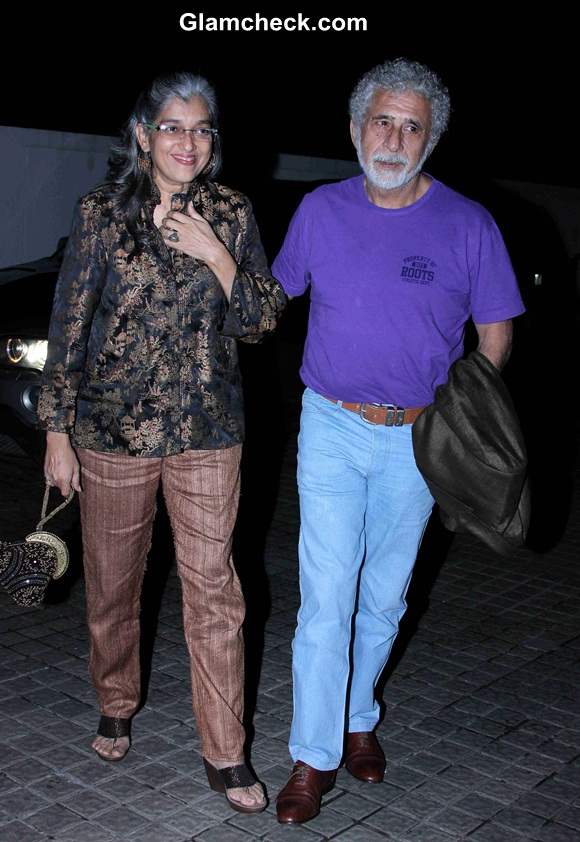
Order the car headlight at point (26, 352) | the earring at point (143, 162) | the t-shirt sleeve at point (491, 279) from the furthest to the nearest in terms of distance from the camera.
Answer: the car headlight at point (26, 352) → the t-shirt sleeve at point (491, 279) → the earring at point (143, 162)

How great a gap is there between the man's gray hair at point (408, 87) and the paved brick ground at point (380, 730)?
2.11 metres

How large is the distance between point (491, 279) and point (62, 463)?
1421 millimetres

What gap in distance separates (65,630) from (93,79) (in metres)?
9.29

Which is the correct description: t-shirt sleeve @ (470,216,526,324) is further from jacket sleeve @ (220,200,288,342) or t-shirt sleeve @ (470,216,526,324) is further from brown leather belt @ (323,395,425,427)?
jacket sleeve @ (220,200,288,342)

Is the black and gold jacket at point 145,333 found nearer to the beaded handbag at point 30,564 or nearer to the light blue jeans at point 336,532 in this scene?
the light blue jeans at point 336,532

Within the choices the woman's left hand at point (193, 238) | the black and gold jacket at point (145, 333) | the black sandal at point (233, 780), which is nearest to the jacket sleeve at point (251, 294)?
the black and gold jacket at point (145, 333)

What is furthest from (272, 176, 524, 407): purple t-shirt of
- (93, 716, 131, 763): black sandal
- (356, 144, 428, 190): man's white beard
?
(93, 716, 131, 763): black sandal

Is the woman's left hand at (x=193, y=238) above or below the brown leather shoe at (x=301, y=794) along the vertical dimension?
above

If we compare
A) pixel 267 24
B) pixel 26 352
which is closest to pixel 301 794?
pixel 26 352

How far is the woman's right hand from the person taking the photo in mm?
3447

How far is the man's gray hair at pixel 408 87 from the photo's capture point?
11.5ft

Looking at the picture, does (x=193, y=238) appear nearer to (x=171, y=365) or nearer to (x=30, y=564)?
(x=171, y=365)

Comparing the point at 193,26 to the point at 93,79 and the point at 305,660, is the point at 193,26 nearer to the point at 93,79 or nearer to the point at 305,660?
the point at 93,79

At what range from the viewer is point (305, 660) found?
3641mm
